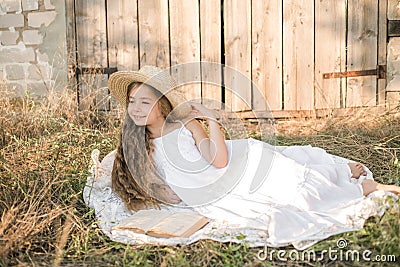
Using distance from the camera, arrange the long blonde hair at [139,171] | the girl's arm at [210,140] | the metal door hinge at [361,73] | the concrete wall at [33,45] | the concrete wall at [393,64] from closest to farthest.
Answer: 1. the girl's arm at [210,140]
2. the long blonde hair at [139,171]
3. the concrete wall at [393,64]
4. the metal door hinge at [361,73]
5. the concrete wall at [33,45]

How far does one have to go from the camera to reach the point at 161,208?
3422mm

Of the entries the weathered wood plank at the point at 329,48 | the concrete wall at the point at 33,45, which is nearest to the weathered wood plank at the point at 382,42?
the weathered wood plank at the point at 329,48

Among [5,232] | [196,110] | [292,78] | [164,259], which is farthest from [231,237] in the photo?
[292,78]

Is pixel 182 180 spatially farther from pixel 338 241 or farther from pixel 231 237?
pixel 338 241

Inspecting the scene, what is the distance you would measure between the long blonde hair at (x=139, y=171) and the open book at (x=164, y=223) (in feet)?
0.65

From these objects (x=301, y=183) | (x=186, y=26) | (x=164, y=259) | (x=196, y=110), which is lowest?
(x=164, y=259)

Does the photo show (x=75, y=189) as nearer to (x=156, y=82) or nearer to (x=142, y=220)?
(x=142, y=220)

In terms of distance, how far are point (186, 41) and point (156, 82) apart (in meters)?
2.14

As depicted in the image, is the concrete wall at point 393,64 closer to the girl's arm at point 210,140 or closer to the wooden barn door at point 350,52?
the wooden barn door at point 350,52

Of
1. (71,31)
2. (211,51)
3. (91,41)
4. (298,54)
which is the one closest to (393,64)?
(298,54)

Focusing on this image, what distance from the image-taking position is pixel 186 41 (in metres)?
5.45

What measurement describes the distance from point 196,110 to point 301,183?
0.80 metres

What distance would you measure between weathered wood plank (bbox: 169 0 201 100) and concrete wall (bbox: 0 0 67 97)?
3.55 ft

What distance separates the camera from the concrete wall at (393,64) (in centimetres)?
518
